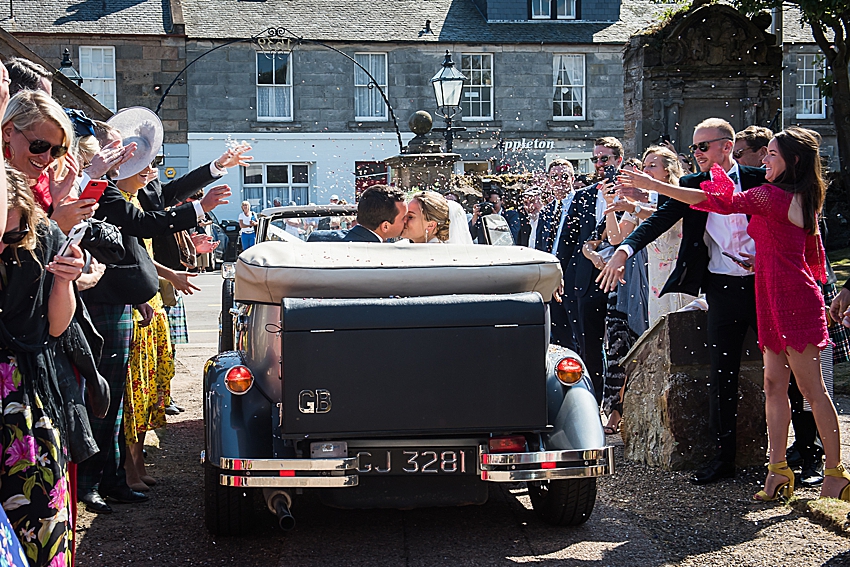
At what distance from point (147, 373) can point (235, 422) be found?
1.47m

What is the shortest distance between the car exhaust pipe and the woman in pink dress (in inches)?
96.4

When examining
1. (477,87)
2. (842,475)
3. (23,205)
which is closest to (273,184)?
(477,87)

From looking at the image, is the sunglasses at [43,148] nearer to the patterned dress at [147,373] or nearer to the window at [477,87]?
the patterned dress at [147,373]

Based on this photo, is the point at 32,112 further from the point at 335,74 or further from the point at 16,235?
the point at 335,74

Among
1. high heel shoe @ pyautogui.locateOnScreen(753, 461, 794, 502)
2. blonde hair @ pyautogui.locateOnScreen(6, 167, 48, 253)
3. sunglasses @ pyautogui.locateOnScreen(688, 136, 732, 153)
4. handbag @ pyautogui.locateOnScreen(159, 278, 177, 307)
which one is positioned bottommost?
high heel shoe @ pyautogui.locateOnScreen(753, 461, 794, 502)

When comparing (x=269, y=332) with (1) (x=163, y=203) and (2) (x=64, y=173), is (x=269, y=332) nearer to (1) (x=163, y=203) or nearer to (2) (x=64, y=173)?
(2) (x=64, y=173)

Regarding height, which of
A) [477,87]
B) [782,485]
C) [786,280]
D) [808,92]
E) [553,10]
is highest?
[553,10]

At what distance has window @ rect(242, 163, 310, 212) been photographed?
114 feet

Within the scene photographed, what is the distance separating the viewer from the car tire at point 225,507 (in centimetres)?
484

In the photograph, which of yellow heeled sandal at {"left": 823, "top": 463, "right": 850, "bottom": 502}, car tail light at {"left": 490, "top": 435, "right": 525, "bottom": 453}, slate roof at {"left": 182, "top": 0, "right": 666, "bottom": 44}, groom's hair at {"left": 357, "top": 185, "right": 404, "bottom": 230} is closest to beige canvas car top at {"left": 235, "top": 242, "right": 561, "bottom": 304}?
car tail light at {"left": 490, "top": 435, "right": 525, "bottom": 453}

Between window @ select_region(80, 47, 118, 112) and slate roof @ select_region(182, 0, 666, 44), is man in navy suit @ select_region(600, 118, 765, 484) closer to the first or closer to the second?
slate roof @ select_region(182, 0, 666, 44)

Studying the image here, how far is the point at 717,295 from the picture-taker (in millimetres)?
5891

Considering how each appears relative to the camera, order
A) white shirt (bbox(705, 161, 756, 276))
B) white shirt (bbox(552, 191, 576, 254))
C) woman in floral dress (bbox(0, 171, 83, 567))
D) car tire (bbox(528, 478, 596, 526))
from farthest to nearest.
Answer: white shirt (bbox(552, 191, 576, 254)), white shirt (bbox(705, 161, 756, 276)), car tire (bbox(528, 478, 596, 526)), woman in floral dress (bbox(0, 171, 83, 567))

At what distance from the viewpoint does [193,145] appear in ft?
112
